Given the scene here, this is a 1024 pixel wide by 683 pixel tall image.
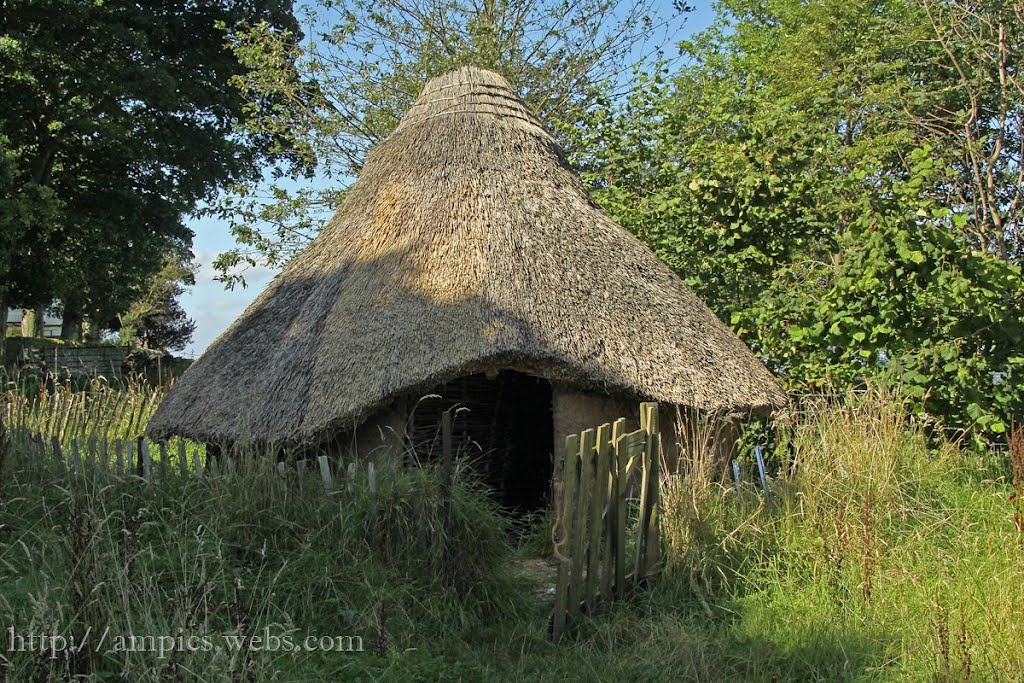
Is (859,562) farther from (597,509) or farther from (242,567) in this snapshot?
(242,567)

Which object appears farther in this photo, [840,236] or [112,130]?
[112,130]

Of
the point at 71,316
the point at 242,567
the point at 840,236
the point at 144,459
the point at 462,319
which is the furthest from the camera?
the point at 71,316

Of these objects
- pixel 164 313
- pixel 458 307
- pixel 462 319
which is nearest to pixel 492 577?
pixel 462 319

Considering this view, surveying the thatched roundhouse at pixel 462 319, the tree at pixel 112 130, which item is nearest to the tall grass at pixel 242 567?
the thatched roundhouse at pixel 462 319

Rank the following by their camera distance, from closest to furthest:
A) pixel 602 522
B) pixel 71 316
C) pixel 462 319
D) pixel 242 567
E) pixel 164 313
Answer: pixel 242 567 → pixel 602 522 → pixel 462 319 → pixel 71 316 → pixel 164 313

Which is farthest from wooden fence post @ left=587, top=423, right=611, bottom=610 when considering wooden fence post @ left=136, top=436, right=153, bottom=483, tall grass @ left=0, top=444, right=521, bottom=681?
wooden fence post @ left=136, top=436, right=153, bottom=483

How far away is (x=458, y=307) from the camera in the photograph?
7160mm

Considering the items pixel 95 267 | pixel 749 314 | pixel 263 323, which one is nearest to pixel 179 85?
pixel 95 267

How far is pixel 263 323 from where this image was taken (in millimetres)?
8508

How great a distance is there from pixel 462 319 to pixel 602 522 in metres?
2.35

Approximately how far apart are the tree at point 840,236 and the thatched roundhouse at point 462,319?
0.90 meters

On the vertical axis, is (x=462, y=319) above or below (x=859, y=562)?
above

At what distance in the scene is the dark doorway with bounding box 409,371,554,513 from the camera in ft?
27.8

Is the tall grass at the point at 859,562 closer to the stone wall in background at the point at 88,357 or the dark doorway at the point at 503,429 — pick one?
the dark doorway at the point at 503,429
